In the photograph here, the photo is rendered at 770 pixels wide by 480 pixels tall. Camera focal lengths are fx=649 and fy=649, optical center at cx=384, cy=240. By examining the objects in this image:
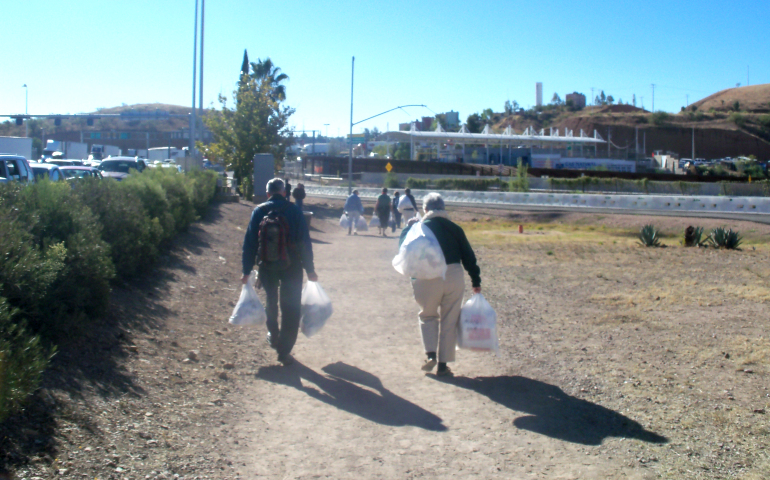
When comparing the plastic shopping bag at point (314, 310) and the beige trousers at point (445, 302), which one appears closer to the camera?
the beige trousers at point (445, 302)

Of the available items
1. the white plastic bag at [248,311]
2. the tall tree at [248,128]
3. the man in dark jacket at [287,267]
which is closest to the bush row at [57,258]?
the white plastic bag at [248,311]

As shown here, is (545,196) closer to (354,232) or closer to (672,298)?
(354,232)

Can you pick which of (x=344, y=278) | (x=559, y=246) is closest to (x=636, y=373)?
(x=344, y=278)

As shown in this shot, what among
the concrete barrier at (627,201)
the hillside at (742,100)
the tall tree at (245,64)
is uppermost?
the hillside at (742,100)

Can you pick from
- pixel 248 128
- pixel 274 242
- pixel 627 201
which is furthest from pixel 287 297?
pixel 627 201

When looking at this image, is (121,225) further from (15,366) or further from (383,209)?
(383,209)

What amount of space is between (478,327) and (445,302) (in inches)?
15.1

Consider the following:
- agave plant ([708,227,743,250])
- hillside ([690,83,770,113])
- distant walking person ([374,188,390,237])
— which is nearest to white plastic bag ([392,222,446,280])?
agave plant ([708,227,743,250])

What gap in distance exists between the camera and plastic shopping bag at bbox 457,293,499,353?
6023 millimetres

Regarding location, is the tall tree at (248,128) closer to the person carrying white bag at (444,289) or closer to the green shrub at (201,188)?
the green shrub at (201,188)

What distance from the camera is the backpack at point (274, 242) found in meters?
6.09

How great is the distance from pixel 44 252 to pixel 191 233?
8.83 meters

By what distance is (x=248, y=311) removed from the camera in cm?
632

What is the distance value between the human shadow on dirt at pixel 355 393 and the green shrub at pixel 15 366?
7.55 feet
